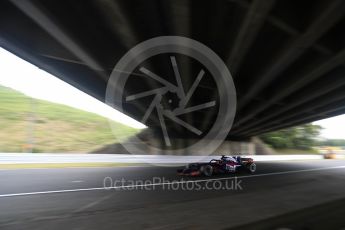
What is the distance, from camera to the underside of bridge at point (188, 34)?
7680 millimetres

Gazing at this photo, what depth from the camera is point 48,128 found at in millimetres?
38438

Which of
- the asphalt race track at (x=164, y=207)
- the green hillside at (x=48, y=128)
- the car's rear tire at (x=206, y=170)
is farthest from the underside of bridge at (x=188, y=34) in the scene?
the green hillside at (x=48, y=128)

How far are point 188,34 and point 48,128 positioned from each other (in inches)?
1296

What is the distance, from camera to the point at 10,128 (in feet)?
119

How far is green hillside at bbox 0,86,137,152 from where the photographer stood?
111 feet

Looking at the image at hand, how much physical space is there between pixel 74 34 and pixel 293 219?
6.88m

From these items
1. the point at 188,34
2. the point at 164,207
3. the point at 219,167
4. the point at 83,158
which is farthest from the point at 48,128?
the point at 164,207

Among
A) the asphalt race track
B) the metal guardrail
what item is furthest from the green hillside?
the asphalt race track

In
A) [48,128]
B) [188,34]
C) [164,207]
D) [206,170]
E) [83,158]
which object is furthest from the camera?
[48,128]

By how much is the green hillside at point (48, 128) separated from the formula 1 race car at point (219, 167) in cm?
1903

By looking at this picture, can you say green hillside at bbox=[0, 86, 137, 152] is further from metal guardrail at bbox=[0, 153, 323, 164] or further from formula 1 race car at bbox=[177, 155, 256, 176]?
formula 1 race car at bbox=[177, 155, 256, 176]

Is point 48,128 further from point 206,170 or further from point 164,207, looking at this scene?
point 164,207

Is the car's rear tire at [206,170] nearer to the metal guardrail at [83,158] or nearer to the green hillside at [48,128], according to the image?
the metal guardrail at [83,158]

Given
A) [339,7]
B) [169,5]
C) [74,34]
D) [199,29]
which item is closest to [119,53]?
[74,34]
